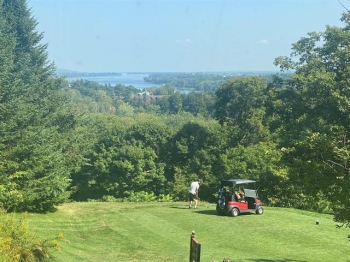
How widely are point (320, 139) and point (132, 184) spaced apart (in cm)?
3949

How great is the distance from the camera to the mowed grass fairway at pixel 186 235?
13.5m

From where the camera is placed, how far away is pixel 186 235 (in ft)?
53.5

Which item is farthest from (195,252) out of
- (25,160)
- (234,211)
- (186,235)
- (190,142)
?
(190,142)

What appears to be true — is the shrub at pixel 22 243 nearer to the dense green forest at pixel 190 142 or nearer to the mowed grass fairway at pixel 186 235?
the mowed grass fairway at pixel 186 235

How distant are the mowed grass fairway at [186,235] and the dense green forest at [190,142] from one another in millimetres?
1698

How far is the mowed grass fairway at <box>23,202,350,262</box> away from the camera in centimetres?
→ 1348

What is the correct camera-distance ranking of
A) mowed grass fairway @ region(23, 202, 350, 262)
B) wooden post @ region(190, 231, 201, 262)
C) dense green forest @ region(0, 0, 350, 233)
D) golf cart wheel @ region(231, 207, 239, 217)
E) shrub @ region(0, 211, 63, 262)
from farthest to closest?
1. golf cart wheel @ region(231, 207, 239, 217)
2. dense green forest @ region(0, 0, 350, 233)
3. mowed grass fairway @ region(23, 202, 350, 262)
4. shrub @ region(0, 211, 63, 262)
5. wooden post @ region(190, 231, 201, 262)

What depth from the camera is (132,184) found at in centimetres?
4822

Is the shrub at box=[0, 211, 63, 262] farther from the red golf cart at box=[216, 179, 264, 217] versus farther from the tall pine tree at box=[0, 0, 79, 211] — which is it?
the red golf cart at box=[216, 179, 264, 217]

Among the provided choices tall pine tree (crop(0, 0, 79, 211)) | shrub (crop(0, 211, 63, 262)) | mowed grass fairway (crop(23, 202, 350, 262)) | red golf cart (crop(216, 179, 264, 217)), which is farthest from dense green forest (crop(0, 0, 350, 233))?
shrub (crop(0, 211, 63, 262))

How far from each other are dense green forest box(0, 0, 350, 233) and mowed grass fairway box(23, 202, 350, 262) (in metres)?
1.70

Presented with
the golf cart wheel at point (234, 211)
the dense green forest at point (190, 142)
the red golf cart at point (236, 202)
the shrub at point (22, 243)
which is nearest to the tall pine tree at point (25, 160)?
the dense green forest at point (190, 142)

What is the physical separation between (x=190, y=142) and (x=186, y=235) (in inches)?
1339

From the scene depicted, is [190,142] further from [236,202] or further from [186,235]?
[186,235]
